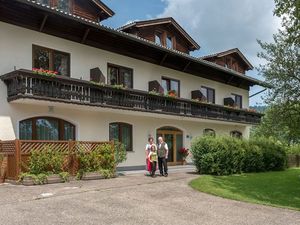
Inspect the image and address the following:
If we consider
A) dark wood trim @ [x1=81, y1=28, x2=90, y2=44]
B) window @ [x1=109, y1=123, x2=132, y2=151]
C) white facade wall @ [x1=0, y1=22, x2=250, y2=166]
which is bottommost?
window @ [x1=109, y1=123, x2=132, y2=151]

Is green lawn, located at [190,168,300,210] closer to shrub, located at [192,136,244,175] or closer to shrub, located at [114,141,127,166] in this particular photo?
shrub, located at [192,136,244,175]

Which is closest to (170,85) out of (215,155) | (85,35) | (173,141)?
(173,141)

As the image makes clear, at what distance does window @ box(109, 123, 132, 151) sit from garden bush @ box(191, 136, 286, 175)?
3.86 m

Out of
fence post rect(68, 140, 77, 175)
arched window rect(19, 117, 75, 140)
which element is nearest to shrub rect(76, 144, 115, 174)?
fence post rect(68, 140, 77, 175)

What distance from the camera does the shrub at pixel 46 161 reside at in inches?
564

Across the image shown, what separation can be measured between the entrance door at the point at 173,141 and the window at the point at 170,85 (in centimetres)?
239

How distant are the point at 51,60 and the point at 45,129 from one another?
10.0 ft

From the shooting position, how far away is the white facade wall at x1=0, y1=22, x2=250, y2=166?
653 inches

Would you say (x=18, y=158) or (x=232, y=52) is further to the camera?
(x=232, y=52)

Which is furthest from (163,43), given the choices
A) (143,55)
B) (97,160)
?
(97,160)

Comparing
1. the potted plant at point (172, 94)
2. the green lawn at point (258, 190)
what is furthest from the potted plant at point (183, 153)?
the green lawn at point (258, 190)

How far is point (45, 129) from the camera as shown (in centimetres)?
1797

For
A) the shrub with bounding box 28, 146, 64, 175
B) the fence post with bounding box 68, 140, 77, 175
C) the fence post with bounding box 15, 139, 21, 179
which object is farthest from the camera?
the fence post with bounding box 68, 140, 77, 175

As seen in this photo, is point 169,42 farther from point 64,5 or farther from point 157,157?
point 157,157
